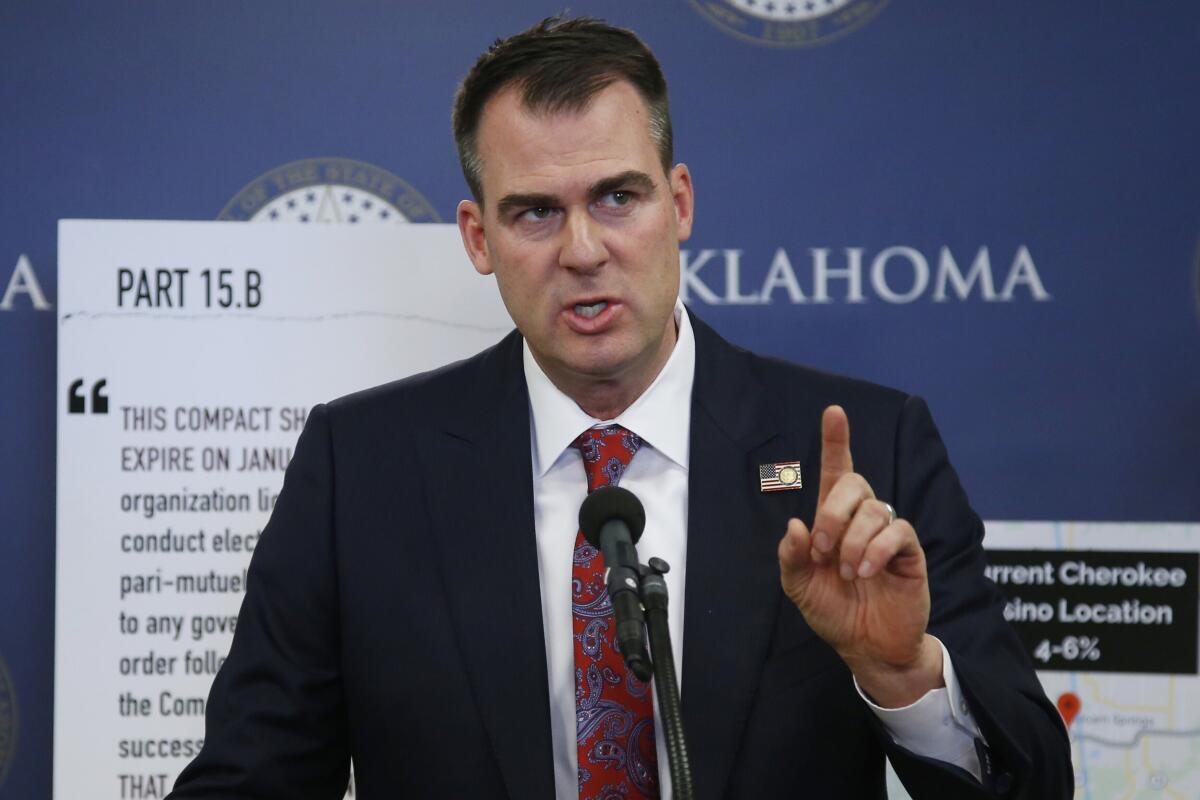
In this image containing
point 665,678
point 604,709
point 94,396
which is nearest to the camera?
point 665,678

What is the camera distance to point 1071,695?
2455 millimetres

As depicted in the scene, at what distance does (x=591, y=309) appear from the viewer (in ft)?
5.61

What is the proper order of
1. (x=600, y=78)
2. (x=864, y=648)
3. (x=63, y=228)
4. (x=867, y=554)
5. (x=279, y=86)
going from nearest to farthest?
(x=867, y=554) < (x=864, y=648) < (x=600, y=78) < (x=63, y=228) < (x=279, y=86)

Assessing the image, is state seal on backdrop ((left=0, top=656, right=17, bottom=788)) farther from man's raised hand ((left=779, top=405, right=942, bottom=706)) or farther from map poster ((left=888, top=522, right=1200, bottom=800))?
map poster ((left=888, top=522, right=1200, bottom=800))

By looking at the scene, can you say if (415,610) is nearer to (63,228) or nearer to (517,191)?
(517,191)

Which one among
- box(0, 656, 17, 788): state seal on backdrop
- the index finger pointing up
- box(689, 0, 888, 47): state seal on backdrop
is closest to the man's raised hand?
the index finger pointing up

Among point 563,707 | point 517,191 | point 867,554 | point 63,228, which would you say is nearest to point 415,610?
point 563,707

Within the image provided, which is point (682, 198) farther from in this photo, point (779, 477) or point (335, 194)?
point (335, 194)

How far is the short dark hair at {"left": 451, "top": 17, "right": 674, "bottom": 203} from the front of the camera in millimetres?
1745

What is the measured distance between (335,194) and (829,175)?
958mm

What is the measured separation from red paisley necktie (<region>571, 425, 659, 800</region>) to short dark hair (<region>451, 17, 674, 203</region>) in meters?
0.53

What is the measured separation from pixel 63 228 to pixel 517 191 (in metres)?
1.06

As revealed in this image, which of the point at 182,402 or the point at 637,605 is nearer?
the point at 637,605

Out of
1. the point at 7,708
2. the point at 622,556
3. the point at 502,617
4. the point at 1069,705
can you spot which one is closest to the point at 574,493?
the point at 502,617
